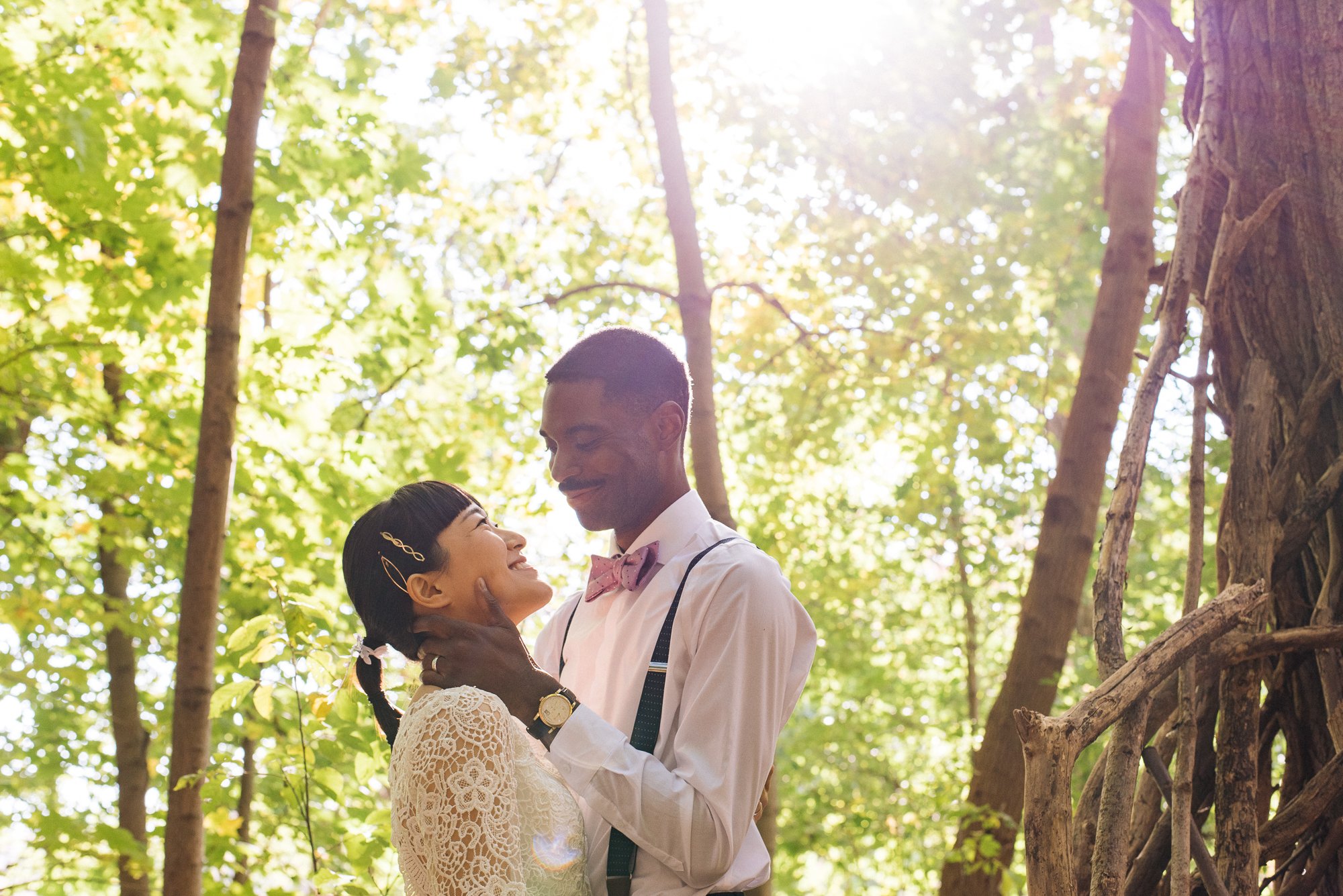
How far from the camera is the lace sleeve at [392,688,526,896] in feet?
5.59

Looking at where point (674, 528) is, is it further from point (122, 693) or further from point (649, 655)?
point (122, 693)

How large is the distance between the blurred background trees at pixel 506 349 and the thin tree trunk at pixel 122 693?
2 centimetres

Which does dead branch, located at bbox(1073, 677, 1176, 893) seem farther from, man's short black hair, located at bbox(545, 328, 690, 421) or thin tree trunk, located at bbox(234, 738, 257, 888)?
thin tree trunk, located at bbox(234, 738, 257, 888)

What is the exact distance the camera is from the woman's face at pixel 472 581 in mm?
2061

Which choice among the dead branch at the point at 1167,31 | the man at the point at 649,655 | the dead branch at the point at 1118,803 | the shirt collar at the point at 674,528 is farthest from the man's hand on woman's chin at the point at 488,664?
the dead branch at the point at 1167,31

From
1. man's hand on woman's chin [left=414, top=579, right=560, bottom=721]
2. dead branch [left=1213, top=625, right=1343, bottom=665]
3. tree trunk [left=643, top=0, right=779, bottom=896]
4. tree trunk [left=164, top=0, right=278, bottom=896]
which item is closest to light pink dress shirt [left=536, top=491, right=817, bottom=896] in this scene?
man's hand on woman's chin [left=414, top=579, right=560, bottom=721]

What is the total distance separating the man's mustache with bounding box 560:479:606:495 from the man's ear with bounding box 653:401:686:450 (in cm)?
16

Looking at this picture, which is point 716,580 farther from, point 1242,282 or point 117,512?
point 117,512

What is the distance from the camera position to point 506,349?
5812 millimetres

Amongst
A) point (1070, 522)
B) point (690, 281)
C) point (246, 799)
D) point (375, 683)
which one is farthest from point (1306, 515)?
point (246, 799)

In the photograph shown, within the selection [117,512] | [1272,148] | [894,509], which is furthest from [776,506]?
[1272,148]

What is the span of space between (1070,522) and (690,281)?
197 cm

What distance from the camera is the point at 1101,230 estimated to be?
9617 millimetres

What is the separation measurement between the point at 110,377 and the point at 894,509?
593 centimetres
